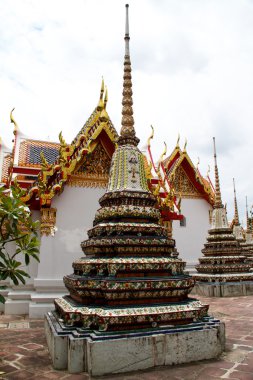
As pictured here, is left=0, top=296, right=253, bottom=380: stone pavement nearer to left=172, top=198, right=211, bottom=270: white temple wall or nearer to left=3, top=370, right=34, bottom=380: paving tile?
left=3, top=370, right=34, bottom=380: paving tile

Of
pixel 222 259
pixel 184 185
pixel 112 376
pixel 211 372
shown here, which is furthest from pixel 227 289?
pixel 112 376

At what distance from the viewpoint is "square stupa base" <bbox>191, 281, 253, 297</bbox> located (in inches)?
485

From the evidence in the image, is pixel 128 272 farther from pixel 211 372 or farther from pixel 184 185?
pixel 184 185

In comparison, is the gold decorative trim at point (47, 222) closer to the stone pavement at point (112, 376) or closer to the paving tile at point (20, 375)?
the stone pavement at point (112, 376)

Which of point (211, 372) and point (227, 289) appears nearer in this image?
point (211, 372)

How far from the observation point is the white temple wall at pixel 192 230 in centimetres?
1698

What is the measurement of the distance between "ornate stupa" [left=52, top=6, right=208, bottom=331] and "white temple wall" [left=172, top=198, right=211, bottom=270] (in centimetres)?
1173

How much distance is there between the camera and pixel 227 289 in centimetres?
1234

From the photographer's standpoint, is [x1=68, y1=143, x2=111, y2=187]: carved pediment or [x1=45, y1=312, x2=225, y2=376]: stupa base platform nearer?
[x1=45, y1=312, x2=225, y2=376]: stupa base platform

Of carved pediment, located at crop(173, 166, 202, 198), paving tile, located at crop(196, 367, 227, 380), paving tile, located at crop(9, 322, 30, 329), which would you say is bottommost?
paving tile, located at crop(196, 367, 227, 380)

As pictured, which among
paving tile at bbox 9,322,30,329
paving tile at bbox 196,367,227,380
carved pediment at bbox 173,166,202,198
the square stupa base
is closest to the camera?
paving tile at bbox 196,367,227,380

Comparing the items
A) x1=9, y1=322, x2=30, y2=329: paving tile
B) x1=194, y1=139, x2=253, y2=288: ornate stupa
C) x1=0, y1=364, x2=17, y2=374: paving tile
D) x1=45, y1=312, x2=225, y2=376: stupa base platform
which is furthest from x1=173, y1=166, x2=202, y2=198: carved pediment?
x1=0, y1=364, x2=17, y2=374: paving tile

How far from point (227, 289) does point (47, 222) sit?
289 inches

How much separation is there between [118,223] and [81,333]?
1.69 meters
